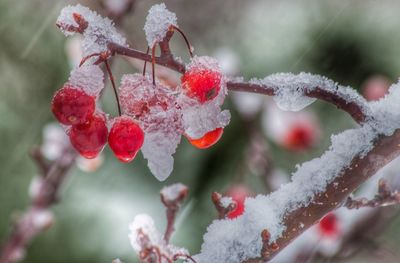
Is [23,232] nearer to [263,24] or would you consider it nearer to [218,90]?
[218,90]

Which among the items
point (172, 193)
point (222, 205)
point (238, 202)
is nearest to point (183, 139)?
point (238, 202)

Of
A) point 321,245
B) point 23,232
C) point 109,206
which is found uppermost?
point 109,206

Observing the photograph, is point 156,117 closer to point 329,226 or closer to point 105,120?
point 105,120

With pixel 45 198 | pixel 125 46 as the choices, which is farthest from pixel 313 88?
pixel 45 198

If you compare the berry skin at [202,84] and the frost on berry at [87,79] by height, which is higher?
the frost on berry at [87,79]

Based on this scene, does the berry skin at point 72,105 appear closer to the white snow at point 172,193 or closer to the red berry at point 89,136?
the red berry at point 89,136

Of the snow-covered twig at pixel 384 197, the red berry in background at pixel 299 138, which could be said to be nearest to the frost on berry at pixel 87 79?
the snow-covered twig at pixel 384 197
